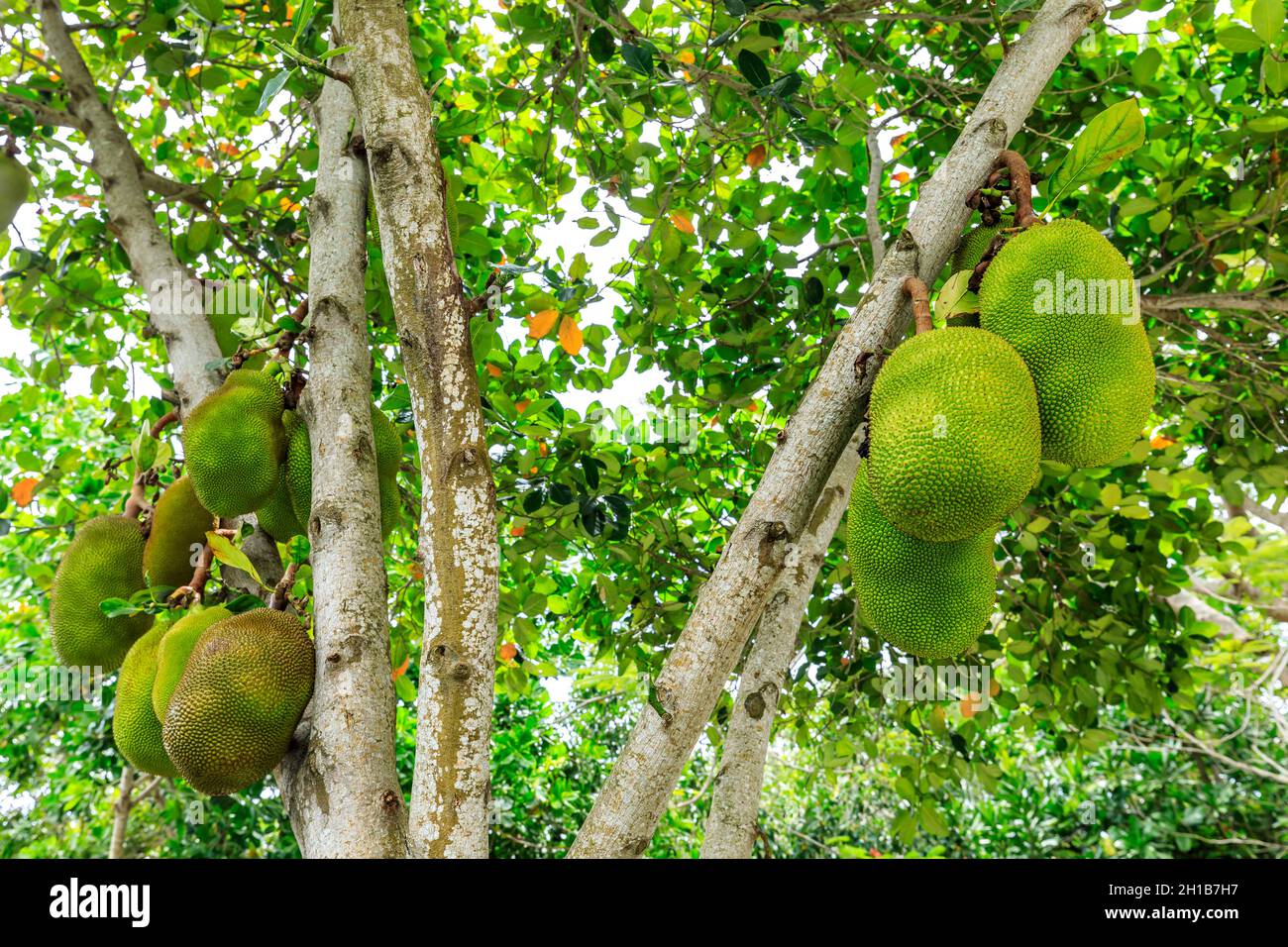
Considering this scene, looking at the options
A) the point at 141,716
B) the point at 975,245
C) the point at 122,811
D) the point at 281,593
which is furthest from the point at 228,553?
the point at 122,811

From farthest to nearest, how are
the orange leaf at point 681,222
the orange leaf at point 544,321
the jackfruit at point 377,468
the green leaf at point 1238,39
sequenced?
the orange leaf at point 681,222 < the orange leaf at point 544,321 < the green leaf at point 1238,39 < the jackfruit at point 377,468

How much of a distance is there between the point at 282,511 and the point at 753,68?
1100 mm

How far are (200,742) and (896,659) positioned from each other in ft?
6.95

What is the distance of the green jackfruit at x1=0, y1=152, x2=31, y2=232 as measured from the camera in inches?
65.9

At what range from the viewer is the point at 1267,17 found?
A: 1592 mm

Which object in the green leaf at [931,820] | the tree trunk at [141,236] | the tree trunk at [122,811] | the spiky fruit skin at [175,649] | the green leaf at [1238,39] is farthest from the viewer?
the tree trunk at [122,811]

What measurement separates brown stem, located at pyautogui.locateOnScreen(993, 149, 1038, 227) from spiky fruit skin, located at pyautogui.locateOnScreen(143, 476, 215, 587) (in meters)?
1.38

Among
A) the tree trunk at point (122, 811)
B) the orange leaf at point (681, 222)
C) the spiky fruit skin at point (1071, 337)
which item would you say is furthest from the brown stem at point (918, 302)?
the tree trunk at point (122, 811)

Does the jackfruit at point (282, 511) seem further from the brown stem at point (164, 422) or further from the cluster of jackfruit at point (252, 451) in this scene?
the brown stem at point (164, 422)

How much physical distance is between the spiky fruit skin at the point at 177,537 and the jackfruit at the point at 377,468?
0.25 metres

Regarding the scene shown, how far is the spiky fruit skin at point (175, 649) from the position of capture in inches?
51.6

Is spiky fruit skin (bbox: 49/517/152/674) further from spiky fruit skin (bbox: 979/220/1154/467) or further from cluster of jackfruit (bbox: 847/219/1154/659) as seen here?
spiky fruit skin (bbox: 979/220/1154/467)

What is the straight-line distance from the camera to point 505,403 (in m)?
2.15
